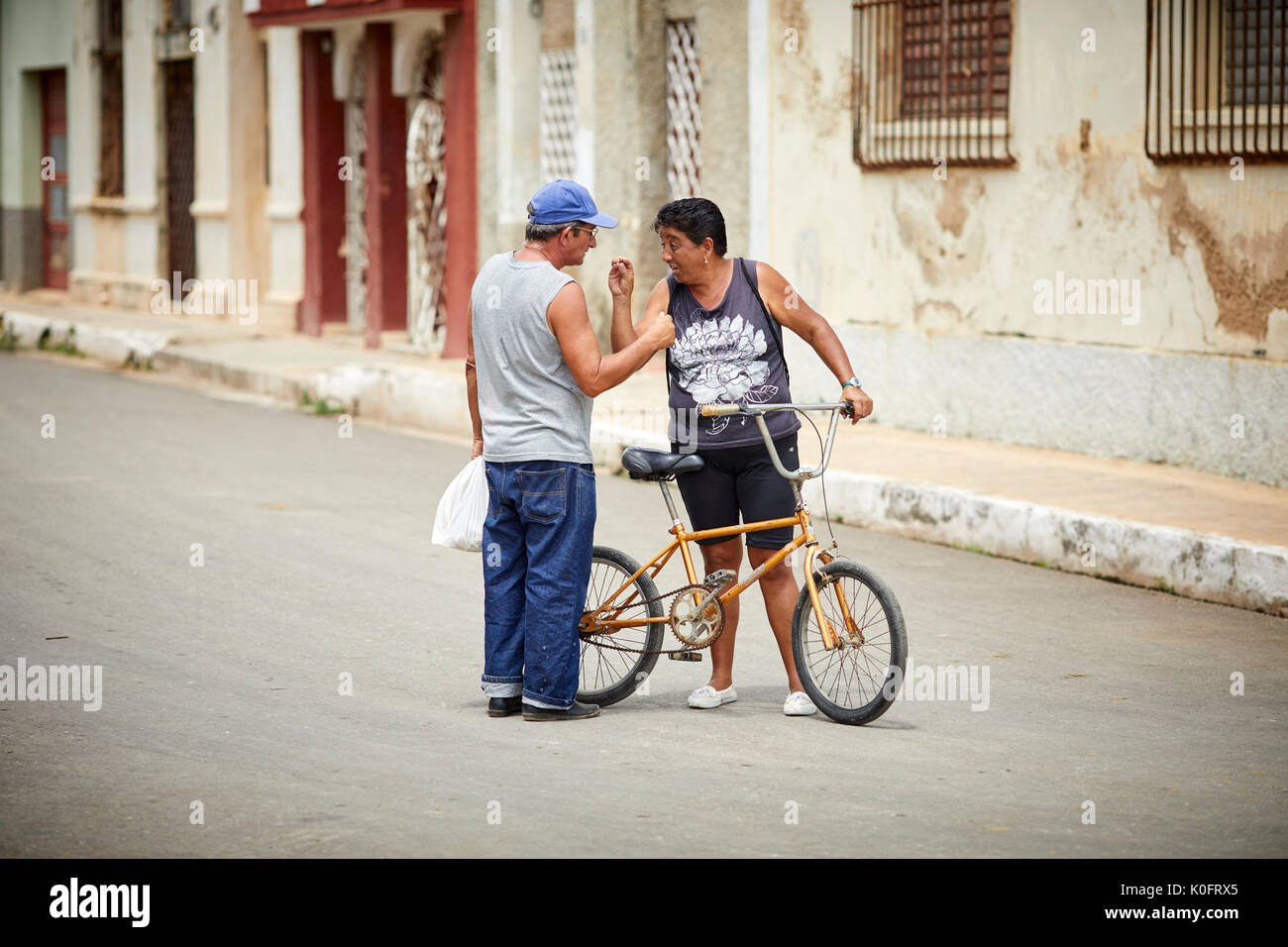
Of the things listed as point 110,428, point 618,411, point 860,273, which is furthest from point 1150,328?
point 110,428

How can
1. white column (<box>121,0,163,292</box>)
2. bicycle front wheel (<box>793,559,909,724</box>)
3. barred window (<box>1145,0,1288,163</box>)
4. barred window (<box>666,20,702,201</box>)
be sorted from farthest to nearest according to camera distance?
white column (<box>121,0,163,292</box>)
barred window (<box>666,20,702,201</box>)
barred window (<box>1145,0,1288,163</box>)
bicycle front wheel (<box>793,559,909,724</box>)

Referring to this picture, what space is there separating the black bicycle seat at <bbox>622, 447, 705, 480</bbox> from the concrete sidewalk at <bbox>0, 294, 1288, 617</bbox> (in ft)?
10.9

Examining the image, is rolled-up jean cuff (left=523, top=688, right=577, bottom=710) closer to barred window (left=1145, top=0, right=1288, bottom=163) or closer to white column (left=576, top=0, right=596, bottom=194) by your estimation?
barred window (left=1145, top=0, right=1288, bottom=163)

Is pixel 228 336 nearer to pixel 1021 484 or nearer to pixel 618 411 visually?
pixel 618 411

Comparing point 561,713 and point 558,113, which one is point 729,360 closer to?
point 561,713

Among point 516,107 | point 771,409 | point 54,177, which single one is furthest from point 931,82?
point 54,177

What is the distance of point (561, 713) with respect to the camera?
6680mm

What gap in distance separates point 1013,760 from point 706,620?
119 centimetres

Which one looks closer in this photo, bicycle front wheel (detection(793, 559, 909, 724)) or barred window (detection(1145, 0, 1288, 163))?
bicycle front wheel (detection(793, 559, 909, 724))

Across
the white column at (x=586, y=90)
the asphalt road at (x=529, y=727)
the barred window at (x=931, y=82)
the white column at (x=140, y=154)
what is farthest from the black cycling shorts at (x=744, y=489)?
the white column at (x=140, y=154)

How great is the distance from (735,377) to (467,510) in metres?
1.05

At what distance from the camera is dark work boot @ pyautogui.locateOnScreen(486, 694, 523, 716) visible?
6.70 metres

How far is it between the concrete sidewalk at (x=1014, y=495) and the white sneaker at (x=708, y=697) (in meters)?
3.01

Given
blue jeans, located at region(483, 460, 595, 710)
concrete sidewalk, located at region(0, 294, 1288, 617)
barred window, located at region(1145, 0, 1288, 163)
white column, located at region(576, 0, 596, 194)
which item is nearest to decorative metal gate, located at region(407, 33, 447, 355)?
concrete sidewalk, located at region(0, 294, 1288, 617)
